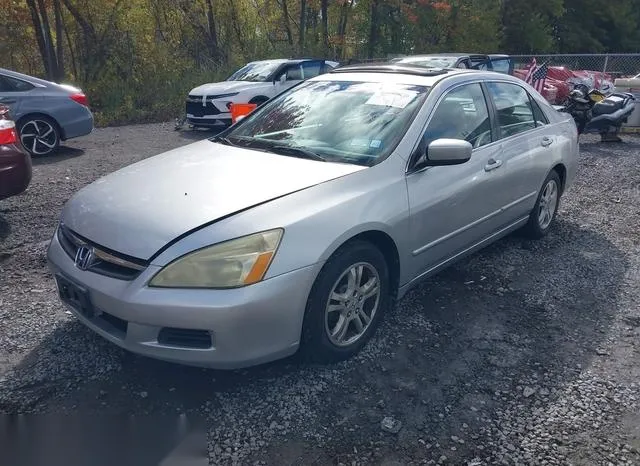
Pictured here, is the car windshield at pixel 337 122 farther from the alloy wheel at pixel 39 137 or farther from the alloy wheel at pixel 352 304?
the alloy wheel at pixel 39 137

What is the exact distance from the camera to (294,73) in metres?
13.0

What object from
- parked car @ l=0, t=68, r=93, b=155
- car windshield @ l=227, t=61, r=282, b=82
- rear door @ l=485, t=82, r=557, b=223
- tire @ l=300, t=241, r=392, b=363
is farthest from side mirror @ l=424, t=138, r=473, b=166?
car windshield @ l=227, t=61, r=282, b=82

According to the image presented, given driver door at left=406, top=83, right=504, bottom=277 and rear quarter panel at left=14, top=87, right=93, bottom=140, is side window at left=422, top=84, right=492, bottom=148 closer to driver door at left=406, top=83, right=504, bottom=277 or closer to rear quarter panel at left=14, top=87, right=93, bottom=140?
driver door at left=406, top=83, right=504, bottom=277

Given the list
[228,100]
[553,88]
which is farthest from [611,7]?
[228,100]

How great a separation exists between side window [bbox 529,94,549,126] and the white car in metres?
7.08

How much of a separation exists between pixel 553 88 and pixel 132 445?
16095 mm

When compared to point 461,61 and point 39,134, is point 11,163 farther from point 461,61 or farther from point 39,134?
point 461,61

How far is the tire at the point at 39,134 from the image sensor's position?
8.95 metres

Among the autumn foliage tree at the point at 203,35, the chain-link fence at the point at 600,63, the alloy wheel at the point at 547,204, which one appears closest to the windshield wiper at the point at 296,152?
the alloy wheel at the point at 547,204

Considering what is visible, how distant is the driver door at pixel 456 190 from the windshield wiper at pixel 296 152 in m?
0.59

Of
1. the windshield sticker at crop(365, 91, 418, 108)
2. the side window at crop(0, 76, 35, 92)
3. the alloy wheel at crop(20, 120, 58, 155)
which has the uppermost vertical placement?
the windshield sticker at crop(365, 91, 418, 108)

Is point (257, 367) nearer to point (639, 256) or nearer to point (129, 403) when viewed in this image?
point (129, 403)

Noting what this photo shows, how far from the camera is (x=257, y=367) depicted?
326 centimetres

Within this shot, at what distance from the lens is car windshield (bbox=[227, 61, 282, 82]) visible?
12.8 m
